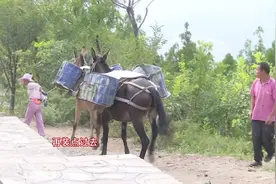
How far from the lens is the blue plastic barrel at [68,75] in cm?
872

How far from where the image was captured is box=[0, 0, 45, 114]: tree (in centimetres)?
1593

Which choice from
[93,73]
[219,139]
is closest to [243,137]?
[219,139]

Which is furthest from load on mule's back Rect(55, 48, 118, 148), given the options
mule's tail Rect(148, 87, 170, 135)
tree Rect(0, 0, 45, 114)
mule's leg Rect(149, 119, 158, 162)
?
tree Rect(0, 0, 45, 114)

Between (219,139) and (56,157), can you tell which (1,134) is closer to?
(56,157)

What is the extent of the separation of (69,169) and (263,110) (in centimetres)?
361

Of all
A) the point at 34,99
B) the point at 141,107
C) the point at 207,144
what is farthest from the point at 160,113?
the point at 34,99

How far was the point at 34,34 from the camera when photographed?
16.8 meters

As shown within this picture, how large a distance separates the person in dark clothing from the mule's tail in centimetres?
137

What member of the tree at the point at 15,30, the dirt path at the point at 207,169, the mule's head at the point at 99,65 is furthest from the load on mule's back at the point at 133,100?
the tree at the point at 15,30

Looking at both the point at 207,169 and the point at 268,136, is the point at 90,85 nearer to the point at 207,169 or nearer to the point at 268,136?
the point at 207,169

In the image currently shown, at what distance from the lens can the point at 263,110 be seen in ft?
23.1

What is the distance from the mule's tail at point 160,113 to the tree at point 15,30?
945 centimetres

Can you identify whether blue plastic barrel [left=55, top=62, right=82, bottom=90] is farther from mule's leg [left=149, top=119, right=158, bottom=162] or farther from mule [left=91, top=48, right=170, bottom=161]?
mule's leg [left=149, top=119, right=158, bottom=162]

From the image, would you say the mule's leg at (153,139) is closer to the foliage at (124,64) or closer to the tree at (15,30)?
the foliage at (124,64)
